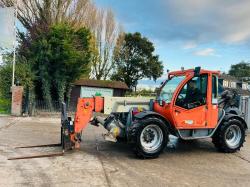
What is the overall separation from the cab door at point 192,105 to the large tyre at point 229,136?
21.3 inches

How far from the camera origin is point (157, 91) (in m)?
9.52

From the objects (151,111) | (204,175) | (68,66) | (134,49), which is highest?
(134,49)

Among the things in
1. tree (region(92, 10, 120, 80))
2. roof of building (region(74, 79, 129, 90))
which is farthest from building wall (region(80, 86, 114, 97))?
tree (region(92, 10, 120, 80))

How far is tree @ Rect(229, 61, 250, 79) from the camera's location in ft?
251

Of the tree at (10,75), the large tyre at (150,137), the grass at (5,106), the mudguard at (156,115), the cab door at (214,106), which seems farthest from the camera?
the grass at (5,106)

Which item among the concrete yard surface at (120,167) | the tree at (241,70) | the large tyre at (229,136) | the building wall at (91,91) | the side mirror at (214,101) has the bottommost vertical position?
the concrete yard surface at (120,167)

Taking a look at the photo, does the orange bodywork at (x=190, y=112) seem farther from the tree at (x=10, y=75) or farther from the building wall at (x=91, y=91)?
the building wall at (x=91, y=91)

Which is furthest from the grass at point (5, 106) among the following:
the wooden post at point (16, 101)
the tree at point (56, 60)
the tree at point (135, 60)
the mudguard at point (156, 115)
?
the tree at point (135, 60)

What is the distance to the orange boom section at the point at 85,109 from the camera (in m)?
8.17

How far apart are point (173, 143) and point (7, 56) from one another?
1339 centimetres

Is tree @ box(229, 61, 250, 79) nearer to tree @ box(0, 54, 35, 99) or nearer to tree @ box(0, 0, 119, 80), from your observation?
tree @ box(0, 0, 119, 80)

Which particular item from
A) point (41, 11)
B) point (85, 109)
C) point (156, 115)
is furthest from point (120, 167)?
point (41, 11)

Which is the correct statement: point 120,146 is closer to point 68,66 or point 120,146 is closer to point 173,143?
point 173,143

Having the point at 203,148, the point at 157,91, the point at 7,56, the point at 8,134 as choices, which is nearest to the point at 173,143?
the point at 203,148
